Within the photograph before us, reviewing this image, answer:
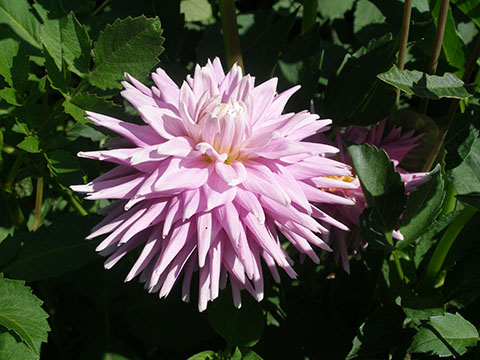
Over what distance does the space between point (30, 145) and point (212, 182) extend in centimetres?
36

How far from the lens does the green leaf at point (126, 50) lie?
1.00 metres

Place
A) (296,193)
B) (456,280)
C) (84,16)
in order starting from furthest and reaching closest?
(84,16)
(456,280)
(296,193)

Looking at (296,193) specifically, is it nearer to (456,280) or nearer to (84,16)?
(456,280)

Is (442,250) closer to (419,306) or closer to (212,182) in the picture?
(419,306)

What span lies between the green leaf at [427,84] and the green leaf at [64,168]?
1.79 ft

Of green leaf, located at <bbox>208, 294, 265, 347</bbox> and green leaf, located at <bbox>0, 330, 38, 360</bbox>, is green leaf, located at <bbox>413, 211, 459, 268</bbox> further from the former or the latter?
green leaf, located at <bbox>0, 330, 38, 360</bbox>

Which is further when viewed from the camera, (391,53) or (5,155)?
(5,155)

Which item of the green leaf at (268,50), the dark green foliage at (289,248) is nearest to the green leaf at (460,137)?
the dark green foliage at (289,248)

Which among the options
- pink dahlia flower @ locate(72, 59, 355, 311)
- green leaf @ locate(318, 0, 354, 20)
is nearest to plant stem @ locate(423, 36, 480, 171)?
pink dahlia flower @ locate(72, 59, 355, 311)

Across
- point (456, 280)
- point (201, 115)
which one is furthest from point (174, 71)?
point (456, 280)

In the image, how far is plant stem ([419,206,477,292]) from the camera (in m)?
1.03

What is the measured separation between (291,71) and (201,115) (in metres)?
0.33

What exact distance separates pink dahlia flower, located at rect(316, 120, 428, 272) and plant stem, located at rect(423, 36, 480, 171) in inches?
1.3

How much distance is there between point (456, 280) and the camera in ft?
3.51
